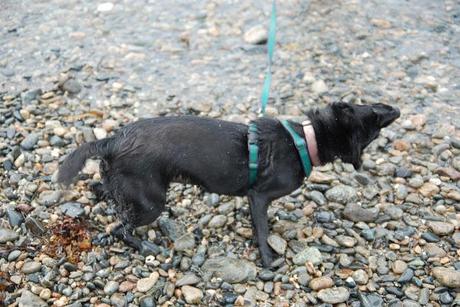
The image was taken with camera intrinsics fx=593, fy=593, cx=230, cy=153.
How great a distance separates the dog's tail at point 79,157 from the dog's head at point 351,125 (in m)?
1.69

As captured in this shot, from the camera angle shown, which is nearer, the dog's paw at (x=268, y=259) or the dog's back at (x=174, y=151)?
the dog's back at (x=174, y=151)

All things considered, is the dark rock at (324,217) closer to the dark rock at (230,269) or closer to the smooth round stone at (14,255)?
the dark rock at (230,269)

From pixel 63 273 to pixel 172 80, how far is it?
3151 mm

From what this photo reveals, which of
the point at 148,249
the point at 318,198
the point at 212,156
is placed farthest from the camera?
the point at 318,198

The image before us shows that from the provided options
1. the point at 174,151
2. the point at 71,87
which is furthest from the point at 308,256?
the point at 71,87

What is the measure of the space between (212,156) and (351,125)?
1.15 m

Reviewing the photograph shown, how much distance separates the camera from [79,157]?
4406 mm

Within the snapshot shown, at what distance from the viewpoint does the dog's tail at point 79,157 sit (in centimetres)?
433

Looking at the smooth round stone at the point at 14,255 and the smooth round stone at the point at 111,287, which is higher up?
the smooth round stone at the point at 14,255

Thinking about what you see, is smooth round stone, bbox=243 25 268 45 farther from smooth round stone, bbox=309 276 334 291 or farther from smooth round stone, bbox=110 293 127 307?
smooth round stone, bbox=110 293 127 307

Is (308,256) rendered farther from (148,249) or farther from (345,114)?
(148,249)

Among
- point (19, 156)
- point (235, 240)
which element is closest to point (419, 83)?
point (235, 240)

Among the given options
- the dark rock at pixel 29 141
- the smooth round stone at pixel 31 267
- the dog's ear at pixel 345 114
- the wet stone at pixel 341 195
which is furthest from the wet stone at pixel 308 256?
the dark rock at pixel 29 141

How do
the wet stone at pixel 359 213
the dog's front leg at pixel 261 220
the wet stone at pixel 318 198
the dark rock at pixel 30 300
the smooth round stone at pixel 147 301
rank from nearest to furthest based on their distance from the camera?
1. the dark rock at pixel 30 300
2. the smooth round stone at pixel 147 301
3. the dog's front leg at pixel 261 220
4. the wet stone at pixel 359 213
5. the wet stone at pixel 318 198
